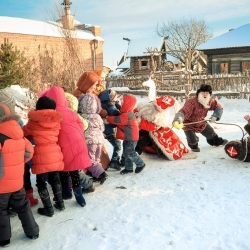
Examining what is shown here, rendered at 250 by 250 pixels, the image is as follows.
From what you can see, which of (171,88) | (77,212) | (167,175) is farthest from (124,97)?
(171,88)

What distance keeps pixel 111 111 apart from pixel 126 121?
324 mm

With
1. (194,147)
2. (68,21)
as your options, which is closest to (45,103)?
(194,147)

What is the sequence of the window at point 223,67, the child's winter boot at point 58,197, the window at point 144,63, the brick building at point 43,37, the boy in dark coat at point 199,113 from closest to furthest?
the child's winter boot at point 58,197 → the boy in dark coat at point 199,113 → the window at point 223,67 → the brick building at point 43,37 → the window at point 144,63

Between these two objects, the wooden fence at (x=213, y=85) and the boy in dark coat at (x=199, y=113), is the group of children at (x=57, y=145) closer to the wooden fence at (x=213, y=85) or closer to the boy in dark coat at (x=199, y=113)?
the boy in dark coat at (x=199, y=113)

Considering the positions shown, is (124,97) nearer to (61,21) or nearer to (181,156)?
(181,156)

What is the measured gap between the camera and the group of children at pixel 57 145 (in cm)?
287

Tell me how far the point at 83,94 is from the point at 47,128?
3.69 feet

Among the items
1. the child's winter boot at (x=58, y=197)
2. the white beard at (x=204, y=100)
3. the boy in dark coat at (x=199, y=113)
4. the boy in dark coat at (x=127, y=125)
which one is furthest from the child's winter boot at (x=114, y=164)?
the white beard at (x=204, y=100)

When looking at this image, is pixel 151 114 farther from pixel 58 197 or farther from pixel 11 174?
pixel 11 174

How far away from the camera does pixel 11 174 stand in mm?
2857

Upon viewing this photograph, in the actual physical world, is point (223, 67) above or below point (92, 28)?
below

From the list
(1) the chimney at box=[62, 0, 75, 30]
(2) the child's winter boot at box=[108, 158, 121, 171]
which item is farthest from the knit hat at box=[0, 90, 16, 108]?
(1) the chimney at box=[62, 0, 75, 30]

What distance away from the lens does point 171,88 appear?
16.8 meters

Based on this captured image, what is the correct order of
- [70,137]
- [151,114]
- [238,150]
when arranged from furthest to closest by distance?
1. [151,114]
2. [238,150]
3. [70,137]
